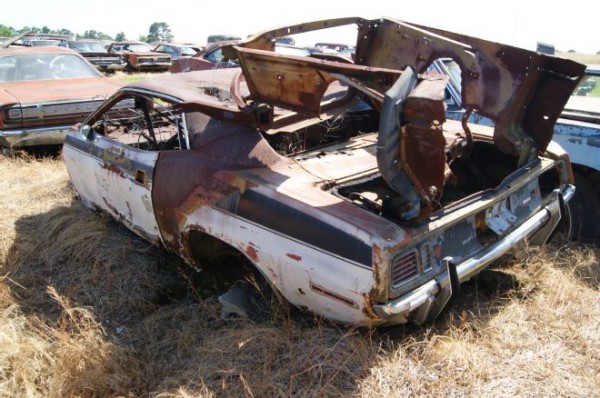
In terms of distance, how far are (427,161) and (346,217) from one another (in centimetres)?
48

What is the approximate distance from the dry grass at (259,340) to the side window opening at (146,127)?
877 millimetres

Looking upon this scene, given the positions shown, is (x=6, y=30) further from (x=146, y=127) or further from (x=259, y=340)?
(x=259, y=340)

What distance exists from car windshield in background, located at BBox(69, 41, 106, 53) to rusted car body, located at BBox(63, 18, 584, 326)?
17.7 meters

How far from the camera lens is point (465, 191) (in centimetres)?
388

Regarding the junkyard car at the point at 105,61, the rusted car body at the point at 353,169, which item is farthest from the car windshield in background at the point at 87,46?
the rusted car body at the point at 353,169

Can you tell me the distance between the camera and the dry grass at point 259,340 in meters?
2.56

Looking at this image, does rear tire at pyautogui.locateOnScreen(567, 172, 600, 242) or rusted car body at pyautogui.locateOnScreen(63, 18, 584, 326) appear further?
rear tire at pyautogui.locateOnScreen(567, 172, 600, 242)

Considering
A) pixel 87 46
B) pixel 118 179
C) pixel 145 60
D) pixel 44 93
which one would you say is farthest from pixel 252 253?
pixel 87 46

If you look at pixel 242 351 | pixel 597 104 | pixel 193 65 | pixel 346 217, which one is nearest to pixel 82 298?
pixel 242 351

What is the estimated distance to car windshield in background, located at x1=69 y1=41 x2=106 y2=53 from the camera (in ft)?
64.6

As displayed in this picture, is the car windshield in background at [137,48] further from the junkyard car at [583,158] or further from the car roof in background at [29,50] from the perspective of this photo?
the junkyard car at [583,158]

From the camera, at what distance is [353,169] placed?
3174mm

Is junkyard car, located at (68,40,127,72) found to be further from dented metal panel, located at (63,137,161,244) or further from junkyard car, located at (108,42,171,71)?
dented metal panel, located at (63,137,161,244)

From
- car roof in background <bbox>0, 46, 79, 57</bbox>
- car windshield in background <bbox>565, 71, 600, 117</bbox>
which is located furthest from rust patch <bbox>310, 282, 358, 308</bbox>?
car roof in background <bbox>0, 46, 79, 57</bbox>
